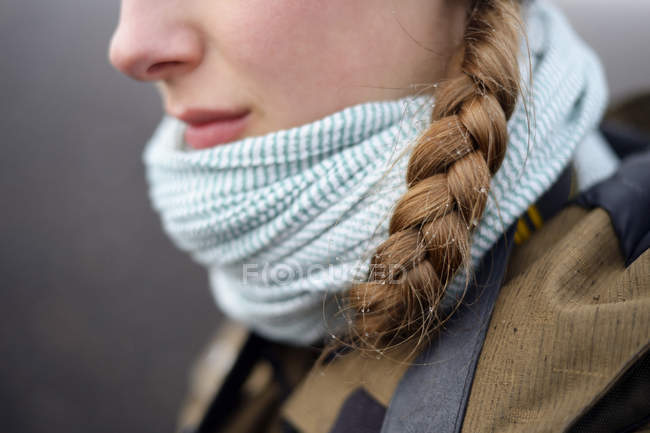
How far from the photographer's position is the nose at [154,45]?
0.55 m

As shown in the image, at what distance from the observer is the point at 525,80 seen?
0.57m

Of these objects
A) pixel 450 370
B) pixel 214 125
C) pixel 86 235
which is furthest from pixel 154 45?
pixel 86 235

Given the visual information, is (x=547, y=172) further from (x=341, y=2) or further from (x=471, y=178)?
(x=341, y=2)

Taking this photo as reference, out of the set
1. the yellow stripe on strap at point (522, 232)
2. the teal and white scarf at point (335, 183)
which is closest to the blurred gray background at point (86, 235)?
the teal and white scarf at point (335, 183)

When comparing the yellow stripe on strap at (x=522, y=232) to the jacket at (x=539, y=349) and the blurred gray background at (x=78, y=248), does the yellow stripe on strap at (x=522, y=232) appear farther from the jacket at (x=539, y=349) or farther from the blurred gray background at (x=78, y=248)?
the blurred gray background at (x=78, y=248)

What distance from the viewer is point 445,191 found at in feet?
1.49

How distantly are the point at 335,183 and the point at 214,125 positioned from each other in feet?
0.72

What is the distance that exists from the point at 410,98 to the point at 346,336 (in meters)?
0.34

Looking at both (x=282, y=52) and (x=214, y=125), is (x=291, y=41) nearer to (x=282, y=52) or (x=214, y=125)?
(x=282, y=52)

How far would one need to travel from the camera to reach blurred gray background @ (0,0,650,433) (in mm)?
1298

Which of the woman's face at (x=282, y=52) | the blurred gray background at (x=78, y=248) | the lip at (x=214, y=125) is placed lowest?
the blurred gray background at (x=78, y=248)

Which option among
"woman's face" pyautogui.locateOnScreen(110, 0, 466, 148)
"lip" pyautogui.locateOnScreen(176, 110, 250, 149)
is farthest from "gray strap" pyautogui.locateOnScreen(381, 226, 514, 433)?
"lip" pyautogui.locateOnScreen(176, 110, 250, 149)

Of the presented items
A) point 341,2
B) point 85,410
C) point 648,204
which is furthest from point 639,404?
point 85,410

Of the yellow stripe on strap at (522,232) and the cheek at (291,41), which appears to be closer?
the cheek at (291,41)
